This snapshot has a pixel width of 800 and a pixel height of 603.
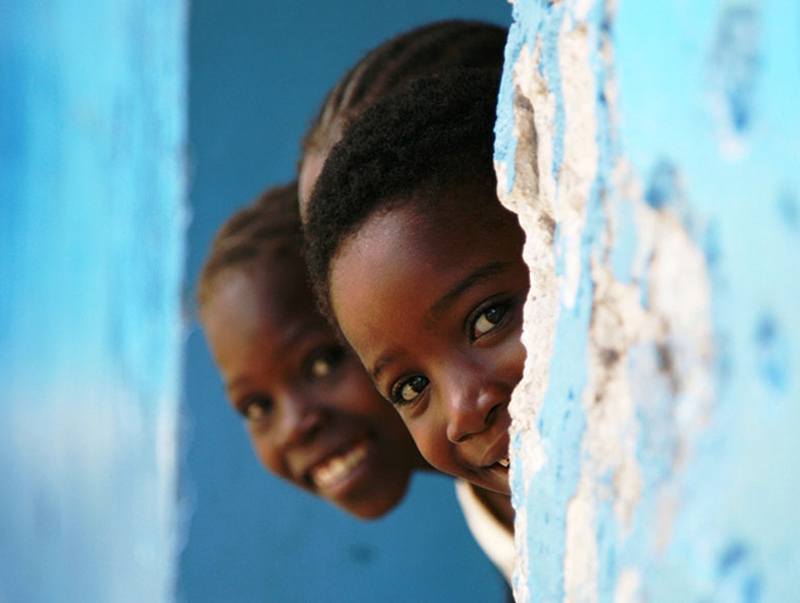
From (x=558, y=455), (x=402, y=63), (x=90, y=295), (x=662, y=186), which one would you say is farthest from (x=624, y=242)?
(x=90, y=295)

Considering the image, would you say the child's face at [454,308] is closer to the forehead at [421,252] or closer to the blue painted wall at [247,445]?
the forehead at [421,252]

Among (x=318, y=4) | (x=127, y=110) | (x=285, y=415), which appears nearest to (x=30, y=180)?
(x=127, y=110)

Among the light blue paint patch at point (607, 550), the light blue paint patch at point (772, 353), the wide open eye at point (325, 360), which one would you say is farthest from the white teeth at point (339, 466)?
the light blue paint patch at point (772, 353)

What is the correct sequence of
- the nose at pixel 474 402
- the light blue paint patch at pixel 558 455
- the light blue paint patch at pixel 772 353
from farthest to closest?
the nose at pixel 474 402 → the light blue paint patch at pixel 558 455 → the light blue paint patch at pixel 772 353

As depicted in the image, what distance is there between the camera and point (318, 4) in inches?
95.6

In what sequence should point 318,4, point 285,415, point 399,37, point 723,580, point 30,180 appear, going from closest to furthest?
point 723,580, point 399,37, point 285,415, point 318,4, point 30,180

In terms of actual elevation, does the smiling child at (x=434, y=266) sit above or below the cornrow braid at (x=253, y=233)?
above

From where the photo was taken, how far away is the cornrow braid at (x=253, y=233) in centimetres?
201

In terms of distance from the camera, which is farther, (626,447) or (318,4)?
(318,4)

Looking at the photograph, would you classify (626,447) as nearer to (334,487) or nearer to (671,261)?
(671,261)

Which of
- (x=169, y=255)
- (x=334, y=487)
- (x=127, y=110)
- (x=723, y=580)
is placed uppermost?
(x=723, y=580)

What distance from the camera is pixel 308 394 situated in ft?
6.34

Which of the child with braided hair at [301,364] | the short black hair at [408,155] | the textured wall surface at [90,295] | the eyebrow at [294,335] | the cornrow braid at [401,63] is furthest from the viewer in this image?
the textured wall surface at [90,295]

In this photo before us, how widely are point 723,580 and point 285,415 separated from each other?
4.79ft
